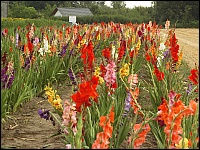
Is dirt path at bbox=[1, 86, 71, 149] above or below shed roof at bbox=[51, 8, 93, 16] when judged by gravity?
below

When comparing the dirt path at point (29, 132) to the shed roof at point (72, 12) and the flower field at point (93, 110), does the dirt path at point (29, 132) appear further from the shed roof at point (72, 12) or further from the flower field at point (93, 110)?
the shed roof at point (72, 12)

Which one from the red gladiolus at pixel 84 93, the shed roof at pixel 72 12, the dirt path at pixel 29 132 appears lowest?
the dirt path at pixel 29 132

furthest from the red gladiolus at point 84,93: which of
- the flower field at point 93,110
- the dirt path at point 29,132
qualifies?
the dirt path at point 29,132

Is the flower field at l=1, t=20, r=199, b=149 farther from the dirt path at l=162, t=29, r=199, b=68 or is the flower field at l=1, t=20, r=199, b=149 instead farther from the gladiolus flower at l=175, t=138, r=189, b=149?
the dirt path at l=162, t=29, r=199, b=68

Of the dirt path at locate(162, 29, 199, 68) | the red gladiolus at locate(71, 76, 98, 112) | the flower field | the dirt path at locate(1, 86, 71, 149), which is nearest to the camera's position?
the red gladiolus at locate(71, 76, 98, 112)

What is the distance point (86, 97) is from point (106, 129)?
0.85ft

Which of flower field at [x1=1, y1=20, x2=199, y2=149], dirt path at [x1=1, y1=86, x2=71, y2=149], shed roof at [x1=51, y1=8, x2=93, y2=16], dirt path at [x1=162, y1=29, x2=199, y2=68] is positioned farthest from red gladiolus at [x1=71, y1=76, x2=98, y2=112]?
shed roof at [x1=51, y1=8, x2=93, y2=16]

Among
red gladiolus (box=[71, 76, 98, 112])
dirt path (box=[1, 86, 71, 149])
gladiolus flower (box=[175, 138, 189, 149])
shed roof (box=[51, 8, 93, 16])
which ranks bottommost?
dirt path (box=[1, 86, 71, 149])

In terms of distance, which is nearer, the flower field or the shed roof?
the flower field

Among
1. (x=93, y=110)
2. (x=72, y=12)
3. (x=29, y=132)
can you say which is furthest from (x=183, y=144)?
(x=72, y=12)

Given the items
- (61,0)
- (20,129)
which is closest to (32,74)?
(20,129)

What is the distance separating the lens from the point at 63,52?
5051 millimetres

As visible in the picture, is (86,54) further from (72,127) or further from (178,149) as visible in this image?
(178,149)

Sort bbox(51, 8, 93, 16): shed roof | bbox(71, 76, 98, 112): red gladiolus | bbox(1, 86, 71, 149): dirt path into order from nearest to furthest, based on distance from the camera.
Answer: bbox(71, 76, 98, 112): red gladiolus
bbox(1, 86, 71, 149): dirt path
bbox(51, 8, 93, 16): shed roof
